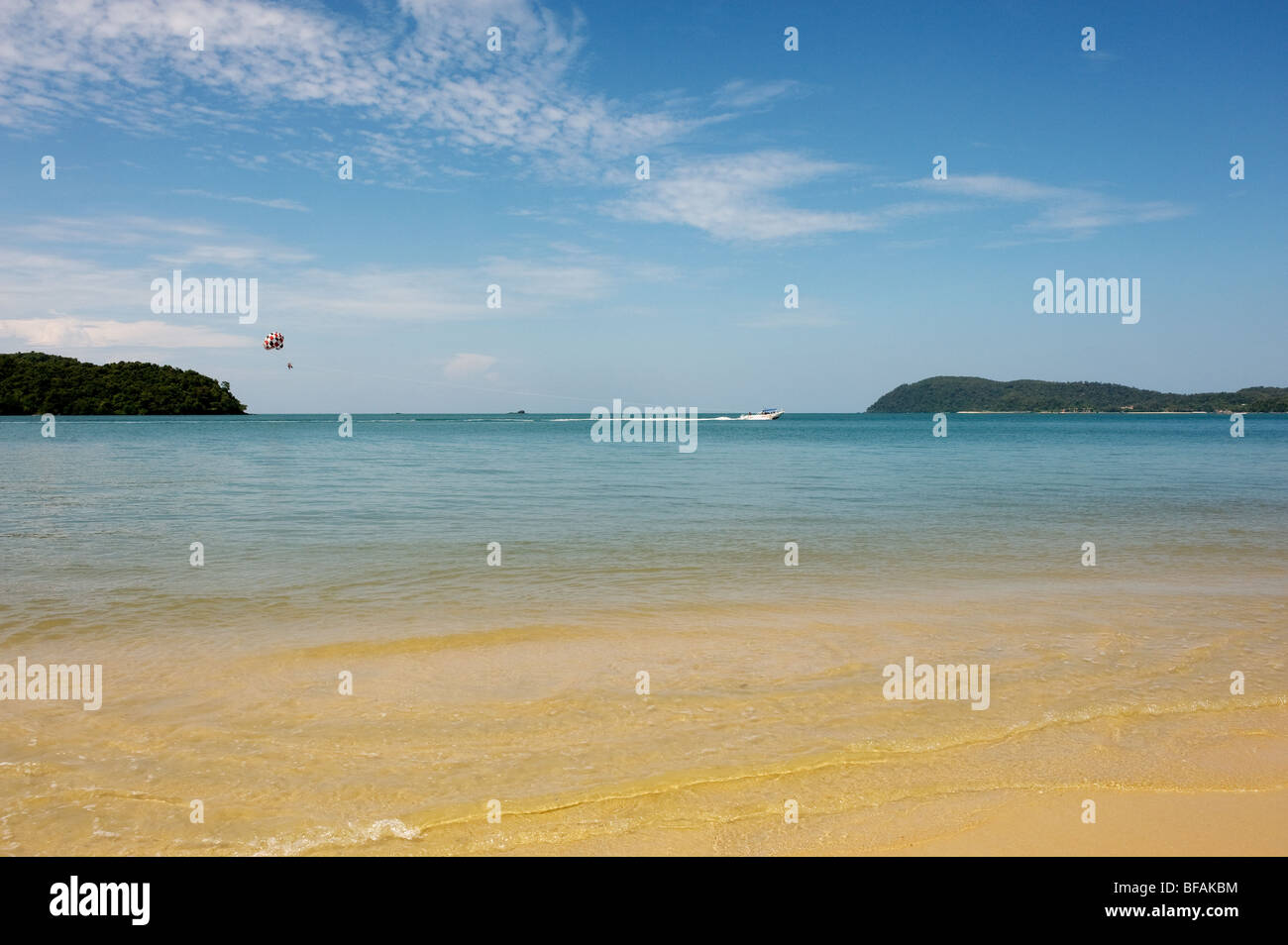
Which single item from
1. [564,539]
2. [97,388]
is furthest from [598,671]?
[97,388]

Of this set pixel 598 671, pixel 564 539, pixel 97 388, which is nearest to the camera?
pixel 598 671

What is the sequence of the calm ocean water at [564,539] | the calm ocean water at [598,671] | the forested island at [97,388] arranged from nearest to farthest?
the calm ocean water at [598,671]
the calm ocean water at [564,539]
the forested island at [97,388]

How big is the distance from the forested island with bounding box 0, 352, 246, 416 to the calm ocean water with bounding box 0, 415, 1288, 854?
150 metres

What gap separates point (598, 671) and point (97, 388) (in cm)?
16633

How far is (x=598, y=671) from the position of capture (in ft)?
23.8

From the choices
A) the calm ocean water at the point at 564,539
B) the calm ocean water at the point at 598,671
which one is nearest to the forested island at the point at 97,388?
the calm ocean water at the point at 564,539

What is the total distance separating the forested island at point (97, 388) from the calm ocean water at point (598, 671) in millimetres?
149500

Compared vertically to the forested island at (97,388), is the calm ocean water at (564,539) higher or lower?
lower

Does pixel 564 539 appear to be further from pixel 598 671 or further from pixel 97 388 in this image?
pixel 97 388

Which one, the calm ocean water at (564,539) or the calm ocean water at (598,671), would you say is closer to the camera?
the calm ocean water at (598,671)

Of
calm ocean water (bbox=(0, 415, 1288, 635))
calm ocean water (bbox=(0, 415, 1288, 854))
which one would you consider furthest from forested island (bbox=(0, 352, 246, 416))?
calm ocean water (bbox=(0, 415, 1288, 854))

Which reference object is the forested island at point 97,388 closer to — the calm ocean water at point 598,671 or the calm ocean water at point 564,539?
the calm ocean water at point 564,539

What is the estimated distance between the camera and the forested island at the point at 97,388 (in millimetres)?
132500
